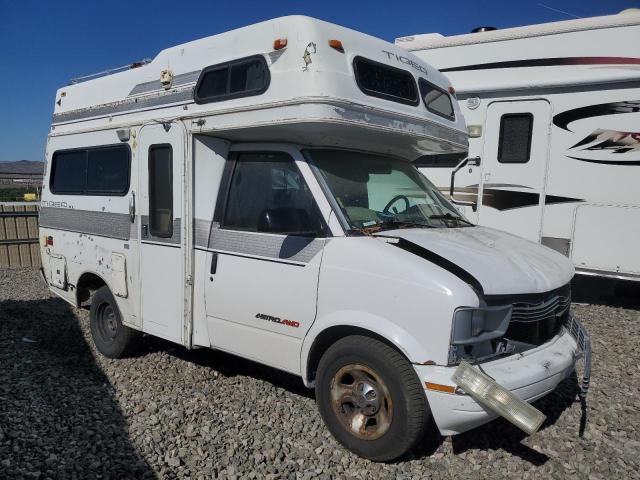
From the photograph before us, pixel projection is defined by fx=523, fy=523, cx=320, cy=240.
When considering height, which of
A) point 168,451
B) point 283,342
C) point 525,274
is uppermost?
point 525,274

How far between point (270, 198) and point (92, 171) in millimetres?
2555

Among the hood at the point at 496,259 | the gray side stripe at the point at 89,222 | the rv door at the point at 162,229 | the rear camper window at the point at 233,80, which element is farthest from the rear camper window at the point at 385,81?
the gray side stripe at the point at 89,222

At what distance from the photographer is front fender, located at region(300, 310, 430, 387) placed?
10.1 feet

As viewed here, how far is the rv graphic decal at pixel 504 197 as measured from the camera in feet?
22.6

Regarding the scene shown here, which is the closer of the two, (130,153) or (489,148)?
(130,153)

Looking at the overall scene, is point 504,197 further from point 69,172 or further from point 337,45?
point 69,172

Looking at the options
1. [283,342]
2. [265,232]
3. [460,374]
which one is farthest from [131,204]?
[460,374]

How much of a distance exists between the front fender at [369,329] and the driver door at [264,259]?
2.9 inches

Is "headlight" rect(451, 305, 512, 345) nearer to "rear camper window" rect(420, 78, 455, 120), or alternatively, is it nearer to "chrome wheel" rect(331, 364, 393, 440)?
"chrome wheel" rect(331, 364, 393, 440)

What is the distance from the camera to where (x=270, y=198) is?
402cm

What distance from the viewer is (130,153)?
16.4ft

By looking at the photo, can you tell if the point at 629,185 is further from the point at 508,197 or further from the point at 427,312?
the point at 427,312

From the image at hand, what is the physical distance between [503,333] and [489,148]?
4581 mm

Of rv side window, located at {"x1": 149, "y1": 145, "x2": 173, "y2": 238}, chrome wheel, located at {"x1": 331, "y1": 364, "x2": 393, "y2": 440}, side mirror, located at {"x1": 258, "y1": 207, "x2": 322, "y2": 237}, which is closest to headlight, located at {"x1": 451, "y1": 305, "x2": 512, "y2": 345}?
chrome wheel, located at {"x1": 331, "y1": 364, "x2": 393, "y2": 440}
